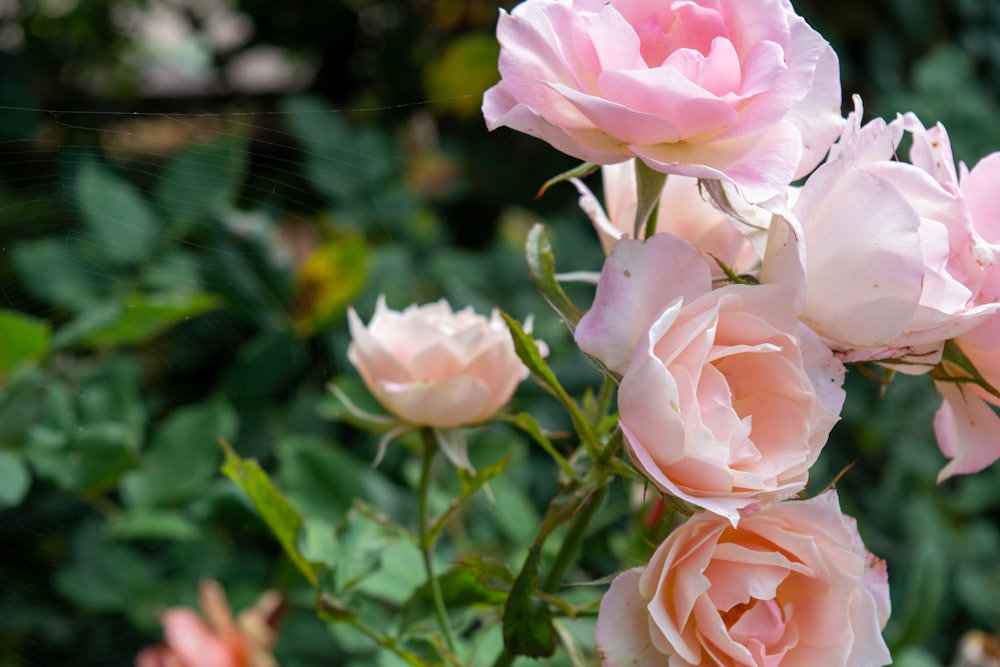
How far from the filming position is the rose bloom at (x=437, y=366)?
16.0 inches

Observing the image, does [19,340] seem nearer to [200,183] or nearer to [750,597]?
[200,183]

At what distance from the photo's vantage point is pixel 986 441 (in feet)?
1.06

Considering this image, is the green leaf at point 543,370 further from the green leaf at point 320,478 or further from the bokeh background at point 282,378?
the green leaf at point 320,478

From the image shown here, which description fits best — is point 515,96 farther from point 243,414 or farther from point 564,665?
→ point 243,414

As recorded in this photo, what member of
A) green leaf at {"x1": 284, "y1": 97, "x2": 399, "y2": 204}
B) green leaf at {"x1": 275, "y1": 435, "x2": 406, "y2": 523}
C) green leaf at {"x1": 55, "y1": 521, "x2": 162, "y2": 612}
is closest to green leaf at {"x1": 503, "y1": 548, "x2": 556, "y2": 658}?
green leaf at {"x1": 275, "y1": 435, "x2": 406, "y2": 523}

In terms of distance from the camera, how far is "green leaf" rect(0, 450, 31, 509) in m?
0.55

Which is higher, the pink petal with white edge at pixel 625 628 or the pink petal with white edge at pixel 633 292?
the pink petal with white edge at pixel 633 292

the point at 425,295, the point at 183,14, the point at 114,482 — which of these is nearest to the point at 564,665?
the point at 114,482

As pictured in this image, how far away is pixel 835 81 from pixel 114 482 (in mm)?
574

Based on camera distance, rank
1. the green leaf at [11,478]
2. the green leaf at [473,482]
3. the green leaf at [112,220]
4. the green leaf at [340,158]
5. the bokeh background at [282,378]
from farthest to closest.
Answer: the green leaf at [340,158]
the green leaf at [112,220]
the bokeh background at [282,378]
the green leaf at [11,478]
the green leaf at [473,482]

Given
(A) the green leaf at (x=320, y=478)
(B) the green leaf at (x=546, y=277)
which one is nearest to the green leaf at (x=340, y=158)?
(A) the green leaf at (x=320, y=478)

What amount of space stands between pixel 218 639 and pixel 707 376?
18.7 inches

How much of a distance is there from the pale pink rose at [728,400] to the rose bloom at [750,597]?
19mm

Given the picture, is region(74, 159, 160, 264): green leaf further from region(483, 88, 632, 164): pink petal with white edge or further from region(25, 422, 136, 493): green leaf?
region(483, 88, 632, 164): pink petal with white edge
